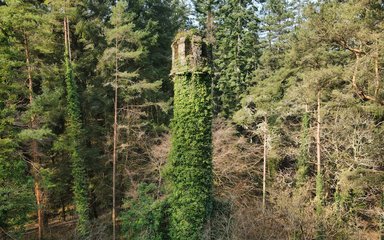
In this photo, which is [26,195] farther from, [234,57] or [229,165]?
[234,57]

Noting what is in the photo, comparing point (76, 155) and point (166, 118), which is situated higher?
point (166, 118)

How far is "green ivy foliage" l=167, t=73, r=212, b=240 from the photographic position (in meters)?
7.91

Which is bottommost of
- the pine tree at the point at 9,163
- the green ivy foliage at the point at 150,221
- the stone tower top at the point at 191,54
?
the green ivy foliage at the point at 150,221

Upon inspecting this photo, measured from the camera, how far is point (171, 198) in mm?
8406

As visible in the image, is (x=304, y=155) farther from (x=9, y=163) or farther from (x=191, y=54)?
(x=9, y=163)

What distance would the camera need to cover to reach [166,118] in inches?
733

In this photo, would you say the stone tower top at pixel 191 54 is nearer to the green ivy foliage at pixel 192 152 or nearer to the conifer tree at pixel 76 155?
the green ivy foliage at pixel 192 152

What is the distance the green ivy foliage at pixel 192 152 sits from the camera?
26.0ft

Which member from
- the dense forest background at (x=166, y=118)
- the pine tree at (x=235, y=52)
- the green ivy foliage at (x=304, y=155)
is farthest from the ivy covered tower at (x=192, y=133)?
the pine tree at (x=235, y=52)

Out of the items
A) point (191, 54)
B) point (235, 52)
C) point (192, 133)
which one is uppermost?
point (235, 52)

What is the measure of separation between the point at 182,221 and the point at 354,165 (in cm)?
956

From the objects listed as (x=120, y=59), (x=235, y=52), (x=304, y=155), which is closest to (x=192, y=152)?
(x=120, y=59)

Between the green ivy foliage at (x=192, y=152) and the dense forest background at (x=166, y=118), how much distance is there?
507 millimetres

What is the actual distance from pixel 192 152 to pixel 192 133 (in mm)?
482
